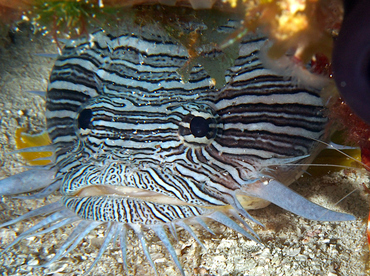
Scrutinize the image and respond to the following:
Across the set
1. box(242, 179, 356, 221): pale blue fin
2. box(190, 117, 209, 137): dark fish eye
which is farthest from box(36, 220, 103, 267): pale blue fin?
box(242, 179, 356, 221): pale blue fin

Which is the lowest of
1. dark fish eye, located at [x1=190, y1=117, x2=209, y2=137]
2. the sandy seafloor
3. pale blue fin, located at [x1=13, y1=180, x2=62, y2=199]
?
the sandy seafloor

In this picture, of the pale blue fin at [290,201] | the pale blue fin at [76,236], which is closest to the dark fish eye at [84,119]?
the pale blue fin at [76,236]

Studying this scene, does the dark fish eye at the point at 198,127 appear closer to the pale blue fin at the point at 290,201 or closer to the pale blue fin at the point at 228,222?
the pale blue fin at the point at 290,201

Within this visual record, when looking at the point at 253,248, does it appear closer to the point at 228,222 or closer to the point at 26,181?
the point at 228,222

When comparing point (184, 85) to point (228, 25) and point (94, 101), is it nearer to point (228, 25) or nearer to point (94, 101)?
point (228, 25)

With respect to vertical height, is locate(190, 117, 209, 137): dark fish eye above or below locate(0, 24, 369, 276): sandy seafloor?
above

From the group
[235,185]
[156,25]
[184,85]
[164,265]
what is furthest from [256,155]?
[156,25]

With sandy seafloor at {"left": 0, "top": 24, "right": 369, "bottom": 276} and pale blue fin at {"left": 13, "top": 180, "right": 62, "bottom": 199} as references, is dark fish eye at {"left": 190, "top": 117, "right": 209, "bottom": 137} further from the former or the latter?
pale blue fin at {"left": 13, "top": 180, "right": 62, "bottom": 199}
